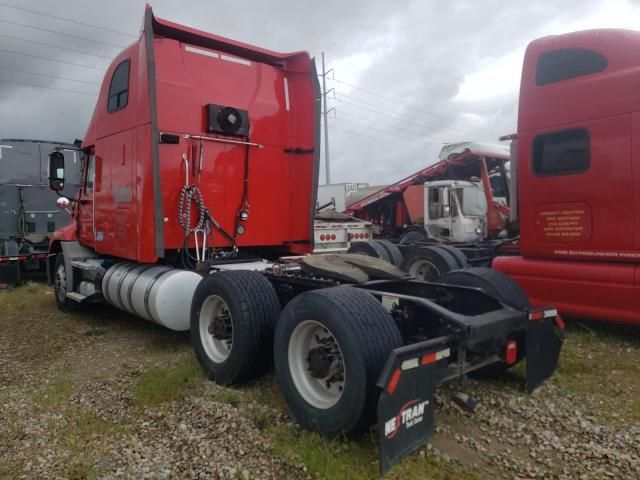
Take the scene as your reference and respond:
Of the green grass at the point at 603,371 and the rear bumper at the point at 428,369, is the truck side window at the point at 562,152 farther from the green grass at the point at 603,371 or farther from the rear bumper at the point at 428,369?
the rear bumper at the point at 428,369

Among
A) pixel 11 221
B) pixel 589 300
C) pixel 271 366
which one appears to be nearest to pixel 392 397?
pixel 271 366

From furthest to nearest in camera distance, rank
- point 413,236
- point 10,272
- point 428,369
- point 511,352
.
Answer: point 413,236
point 10,272
point 511,352
point 428,369

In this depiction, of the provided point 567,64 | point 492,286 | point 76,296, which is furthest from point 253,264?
point 567,64

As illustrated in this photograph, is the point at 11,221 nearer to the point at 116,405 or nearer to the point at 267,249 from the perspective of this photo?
the point at 267,249

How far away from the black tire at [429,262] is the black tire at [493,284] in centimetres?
331

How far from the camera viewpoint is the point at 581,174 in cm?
555

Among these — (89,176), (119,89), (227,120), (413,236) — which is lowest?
(413,236)

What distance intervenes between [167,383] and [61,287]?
452 cm

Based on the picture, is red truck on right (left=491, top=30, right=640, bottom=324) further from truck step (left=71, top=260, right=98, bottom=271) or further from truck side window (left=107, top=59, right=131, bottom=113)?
truck step (left=71, top=260, right=98, bottom=271)

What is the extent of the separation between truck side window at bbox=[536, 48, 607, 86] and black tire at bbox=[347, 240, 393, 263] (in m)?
3.84

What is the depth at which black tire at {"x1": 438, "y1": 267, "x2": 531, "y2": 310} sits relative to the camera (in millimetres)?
4070

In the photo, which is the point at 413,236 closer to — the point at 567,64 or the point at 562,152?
the point at 562,152

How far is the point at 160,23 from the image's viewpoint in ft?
17.8

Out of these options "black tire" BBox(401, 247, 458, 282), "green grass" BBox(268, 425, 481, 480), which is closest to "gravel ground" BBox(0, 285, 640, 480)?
"green grass" BBox(268, 425, 481, 480)
